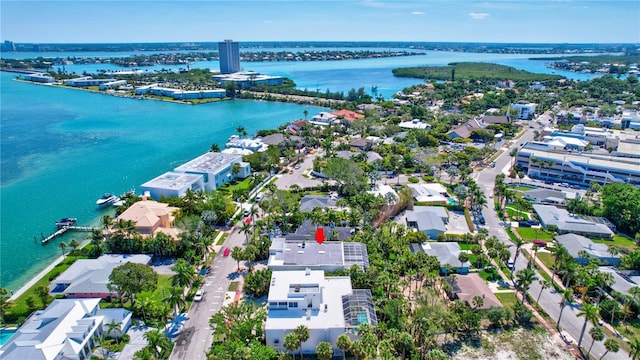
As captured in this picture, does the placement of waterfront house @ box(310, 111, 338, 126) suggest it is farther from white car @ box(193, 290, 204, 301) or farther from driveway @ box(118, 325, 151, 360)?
driveway @ box(118, 325, 151, 360)

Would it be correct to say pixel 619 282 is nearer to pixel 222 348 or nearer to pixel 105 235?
pixel 222 348

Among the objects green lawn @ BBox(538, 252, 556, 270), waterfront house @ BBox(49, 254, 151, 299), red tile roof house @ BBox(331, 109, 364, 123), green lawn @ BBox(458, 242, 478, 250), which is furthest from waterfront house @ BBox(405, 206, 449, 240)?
red tile roof house @ BBox(331, 109, 364, 123)

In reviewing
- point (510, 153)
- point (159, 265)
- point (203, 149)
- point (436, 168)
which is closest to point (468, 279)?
point (159, 265)

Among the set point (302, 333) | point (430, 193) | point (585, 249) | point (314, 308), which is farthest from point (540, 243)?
point (302, 333)

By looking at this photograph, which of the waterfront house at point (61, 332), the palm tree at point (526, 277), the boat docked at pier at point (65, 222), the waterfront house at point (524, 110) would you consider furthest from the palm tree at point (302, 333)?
the waterfront house at point (524, 110)

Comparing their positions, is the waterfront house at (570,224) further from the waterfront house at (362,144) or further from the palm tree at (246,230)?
the palm tree at (246,230)
